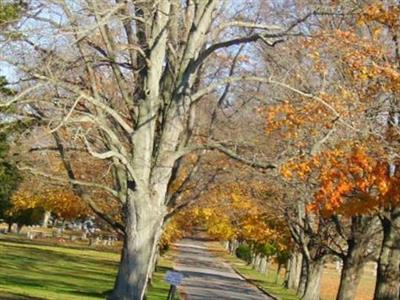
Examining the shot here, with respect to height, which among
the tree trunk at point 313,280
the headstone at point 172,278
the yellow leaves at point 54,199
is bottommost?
the headstone at point 172,278

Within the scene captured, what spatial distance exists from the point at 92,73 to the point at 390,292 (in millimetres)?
10945

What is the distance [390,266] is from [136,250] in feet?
33.0

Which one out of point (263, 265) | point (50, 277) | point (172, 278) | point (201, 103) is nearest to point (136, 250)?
point (172, 278)

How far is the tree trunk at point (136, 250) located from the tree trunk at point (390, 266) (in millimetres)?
9671

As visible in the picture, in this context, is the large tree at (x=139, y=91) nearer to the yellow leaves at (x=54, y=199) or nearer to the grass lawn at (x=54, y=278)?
the grass lawn at (x=54, y=278)

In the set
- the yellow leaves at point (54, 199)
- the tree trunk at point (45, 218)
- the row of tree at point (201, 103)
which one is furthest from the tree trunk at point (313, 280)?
the tree trunk at point (45, 218)

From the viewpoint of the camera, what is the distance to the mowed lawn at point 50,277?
2880cm

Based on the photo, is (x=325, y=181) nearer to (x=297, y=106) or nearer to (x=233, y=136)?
(x=297, y=106)

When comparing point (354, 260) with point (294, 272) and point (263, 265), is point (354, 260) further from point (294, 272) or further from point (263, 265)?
point (263, 265)

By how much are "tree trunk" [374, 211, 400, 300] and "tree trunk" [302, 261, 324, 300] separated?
49.9 feet

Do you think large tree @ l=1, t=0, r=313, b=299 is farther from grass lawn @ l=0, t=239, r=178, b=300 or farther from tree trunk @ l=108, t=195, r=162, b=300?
grass lawn @ l=0, t=239, r=178, b=300

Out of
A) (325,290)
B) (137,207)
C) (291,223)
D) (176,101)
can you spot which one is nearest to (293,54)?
(176,101)

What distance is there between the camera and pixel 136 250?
15.6 meters

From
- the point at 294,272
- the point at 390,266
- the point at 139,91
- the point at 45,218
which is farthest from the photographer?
the point at 45,218
